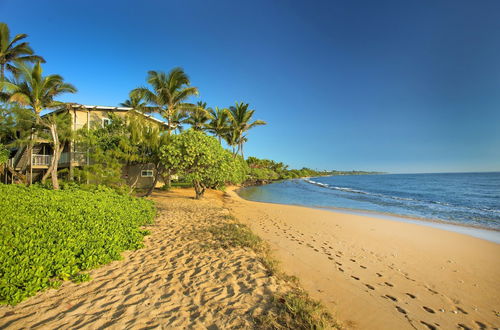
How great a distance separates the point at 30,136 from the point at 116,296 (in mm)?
21025

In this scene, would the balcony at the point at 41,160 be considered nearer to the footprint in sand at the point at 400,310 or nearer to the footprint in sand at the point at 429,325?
the footprint in sand at the point at 400,310

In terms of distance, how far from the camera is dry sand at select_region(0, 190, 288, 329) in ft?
10.0

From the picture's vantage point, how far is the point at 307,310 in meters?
3.24

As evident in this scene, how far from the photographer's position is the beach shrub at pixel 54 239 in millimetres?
3575

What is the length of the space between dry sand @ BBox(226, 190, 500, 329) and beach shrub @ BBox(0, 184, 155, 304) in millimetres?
4426

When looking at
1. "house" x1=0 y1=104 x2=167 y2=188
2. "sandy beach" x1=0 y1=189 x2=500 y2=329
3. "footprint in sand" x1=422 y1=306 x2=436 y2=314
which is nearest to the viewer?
"sandy beach" x1=0 y1=189 x2=500 y2=329

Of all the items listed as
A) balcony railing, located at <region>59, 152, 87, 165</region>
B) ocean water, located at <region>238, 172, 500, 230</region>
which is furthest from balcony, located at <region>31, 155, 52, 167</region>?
ocean water, located at <region>238, 172, 500, 230</region>

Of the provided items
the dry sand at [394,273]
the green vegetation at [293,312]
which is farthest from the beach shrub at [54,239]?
the dry sand at [394,273]

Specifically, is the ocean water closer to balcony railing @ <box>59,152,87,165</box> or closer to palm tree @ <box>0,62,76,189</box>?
balcony railing @ <box>59,152,87,165</box>

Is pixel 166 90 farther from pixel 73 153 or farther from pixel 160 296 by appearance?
pixel 160 296

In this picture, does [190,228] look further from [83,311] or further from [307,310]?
[307,310]

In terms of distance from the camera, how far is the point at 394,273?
556 centimetres

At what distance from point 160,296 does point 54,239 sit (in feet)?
10.0

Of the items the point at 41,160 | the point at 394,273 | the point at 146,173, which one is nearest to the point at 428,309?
the point at 394,273
